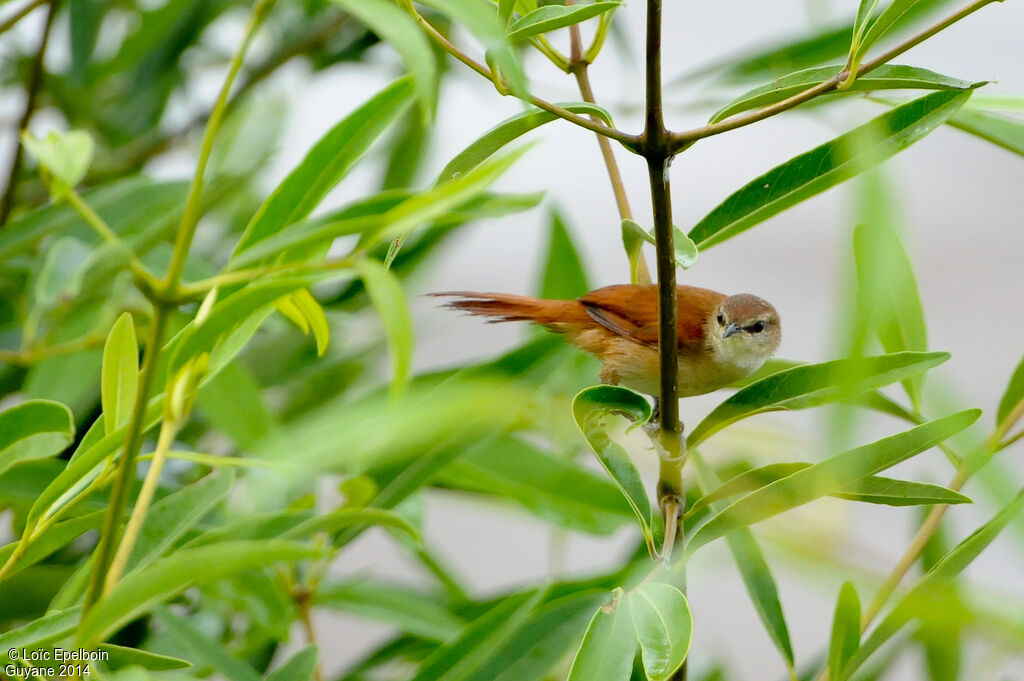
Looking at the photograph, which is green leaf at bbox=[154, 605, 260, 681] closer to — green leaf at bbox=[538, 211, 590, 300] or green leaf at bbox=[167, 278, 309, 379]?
green leaf at bbox=[167, 278, 309, 379]

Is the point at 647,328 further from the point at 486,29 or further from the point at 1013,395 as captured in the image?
the point at 486,29

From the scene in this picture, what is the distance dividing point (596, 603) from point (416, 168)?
94cm

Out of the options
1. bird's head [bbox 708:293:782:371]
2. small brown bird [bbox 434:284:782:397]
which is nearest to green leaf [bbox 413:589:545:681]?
small brown bird [bbox 434:284:782:397]

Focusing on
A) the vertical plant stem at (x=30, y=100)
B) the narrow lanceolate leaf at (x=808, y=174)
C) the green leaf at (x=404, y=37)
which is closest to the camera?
the green leaf at (x=404, y=37)

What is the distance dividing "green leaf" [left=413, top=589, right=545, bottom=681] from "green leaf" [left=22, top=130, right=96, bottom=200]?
51cm

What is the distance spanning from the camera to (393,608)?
117 centimetres

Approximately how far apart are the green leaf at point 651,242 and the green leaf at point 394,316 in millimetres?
260

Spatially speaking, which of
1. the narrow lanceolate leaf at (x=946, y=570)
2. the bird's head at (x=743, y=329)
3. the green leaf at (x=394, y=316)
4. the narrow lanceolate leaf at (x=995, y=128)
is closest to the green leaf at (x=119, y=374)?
the green leaf at (x=394, y=316)

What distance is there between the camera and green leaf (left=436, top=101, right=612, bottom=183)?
67 centimetres

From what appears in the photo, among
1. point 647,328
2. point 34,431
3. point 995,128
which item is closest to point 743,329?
point 647,328

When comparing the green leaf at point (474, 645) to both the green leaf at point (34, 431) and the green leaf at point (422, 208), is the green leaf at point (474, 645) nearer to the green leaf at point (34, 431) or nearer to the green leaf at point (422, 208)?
the green leaf at point (34, 431)

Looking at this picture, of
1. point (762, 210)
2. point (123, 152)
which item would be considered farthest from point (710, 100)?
point (123, 152)

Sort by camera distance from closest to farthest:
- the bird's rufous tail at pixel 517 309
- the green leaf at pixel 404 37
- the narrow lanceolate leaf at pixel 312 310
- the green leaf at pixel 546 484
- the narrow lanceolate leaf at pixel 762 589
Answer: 1. the green leaf at pixel 404 37
2. the narrow lanceolate leaf at pixel 312 310
3. the narrow lanceolate leaf at pixel 762 589
4. the green leaf at pixel 546 484
5. the bird's rufous tail at pixel 517 309

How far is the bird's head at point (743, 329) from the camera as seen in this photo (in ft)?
5.85
